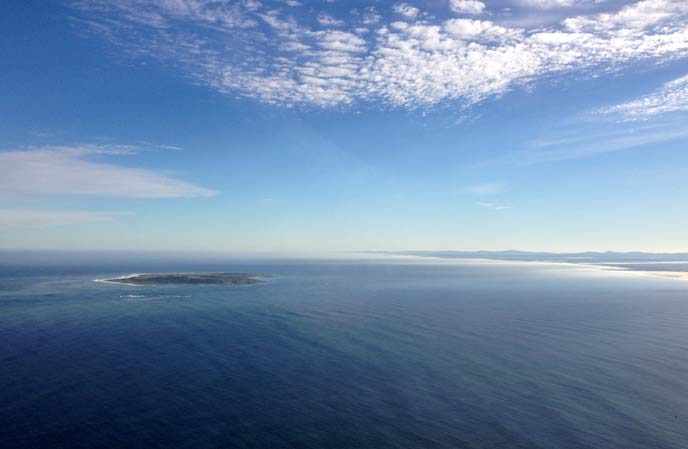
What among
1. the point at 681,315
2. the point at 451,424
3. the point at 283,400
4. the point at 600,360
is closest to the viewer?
the point at 451,424

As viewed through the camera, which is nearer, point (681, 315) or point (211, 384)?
point (211, 384)

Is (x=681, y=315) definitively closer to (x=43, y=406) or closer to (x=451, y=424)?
(x=451, y=424)

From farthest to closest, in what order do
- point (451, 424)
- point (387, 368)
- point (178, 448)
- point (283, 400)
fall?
point (387, 368) → point (283, 400) → point (451, 424) → point (178, 448)

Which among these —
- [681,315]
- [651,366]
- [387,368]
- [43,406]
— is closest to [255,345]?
[387,368]

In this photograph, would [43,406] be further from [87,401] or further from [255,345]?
[255,345]

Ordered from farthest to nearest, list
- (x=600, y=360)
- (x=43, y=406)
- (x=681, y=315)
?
1. (x=681, y=315)
2. (x=600, y=360)
3. (x=43, y=406)

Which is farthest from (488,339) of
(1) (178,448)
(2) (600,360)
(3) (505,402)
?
(1) (178,448)
